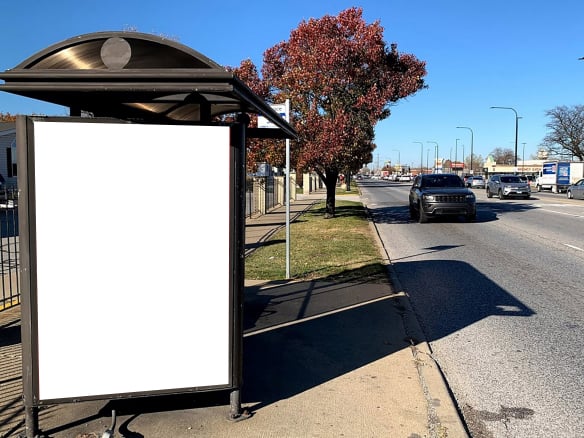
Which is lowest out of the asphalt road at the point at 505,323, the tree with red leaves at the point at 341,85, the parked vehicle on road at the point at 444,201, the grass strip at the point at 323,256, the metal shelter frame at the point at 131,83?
the asphalt road at the point at 505,323

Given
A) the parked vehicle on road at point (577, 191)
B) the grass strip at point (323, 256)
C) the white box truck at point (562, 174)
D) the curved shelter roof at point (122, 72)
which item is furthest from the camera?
the white box truck at point (562, 174)

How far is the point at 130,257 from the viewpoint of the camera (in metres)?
3.50

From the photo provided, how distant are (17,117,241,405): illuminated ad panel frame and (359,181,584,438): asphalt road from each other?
2.12 meters

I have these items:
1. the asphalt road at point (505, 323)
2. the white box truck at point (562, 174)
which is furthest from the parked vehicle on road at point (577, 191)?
the asphalt road at point (505, 323)

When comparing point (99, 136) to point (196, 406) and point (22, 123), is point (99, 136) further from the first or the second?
point (196, 406)

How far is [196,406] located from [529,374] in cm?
293

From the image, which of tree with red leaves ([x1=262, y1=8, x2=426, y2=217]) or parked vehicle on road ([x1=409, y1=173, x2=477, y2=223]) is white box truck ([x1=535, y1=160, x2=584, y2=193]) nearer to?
parked vehicle on road ([x1=409, y1=173, x2=477, y2=223])

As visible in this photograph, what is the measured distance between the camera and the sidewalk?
363 centimetres

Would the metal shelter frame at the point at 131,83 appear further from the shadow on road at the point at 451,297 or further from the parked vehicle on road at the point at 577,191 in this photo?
the parked vehicle on road at the point at 577,191

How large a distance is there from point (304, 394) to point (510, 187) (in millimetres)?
33702

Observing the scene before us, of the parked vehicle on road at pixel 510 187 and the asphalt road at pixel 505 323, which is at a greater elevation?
the parked vehicle on road at pixel 510 187

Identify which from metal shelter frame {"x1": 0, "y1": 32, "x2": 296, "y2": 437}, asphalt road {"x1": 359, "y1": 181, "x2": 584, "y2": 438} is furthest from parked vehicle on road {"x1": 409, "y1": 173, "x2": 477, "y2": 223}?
metal shelter frame {"x1": 0, "y1": 32, "x2": 296, "y2": 437}

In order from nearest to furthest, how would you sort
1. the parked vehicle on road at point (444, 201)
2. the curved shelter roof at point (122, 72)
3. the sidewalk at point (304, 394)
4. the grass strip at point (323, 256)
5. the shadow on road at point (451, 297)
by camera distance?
the curved shelter roof at point (122, 72)
the sidewalk at point (304, 394)
the shadow on road at point (451, 297)
the grass strip at point (323, 256)
the parked vehicle on road at point (444, 201)

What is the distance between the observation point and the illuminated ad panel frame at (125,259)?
3.35 m
